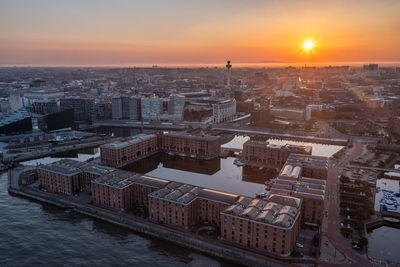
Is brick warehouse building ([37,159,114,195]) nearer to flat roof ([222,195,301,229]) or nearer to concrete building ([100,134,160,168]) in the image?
concrete building ([100,134,160,168])

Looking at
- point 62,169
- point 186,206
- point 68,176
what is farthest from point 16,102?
point 186,206

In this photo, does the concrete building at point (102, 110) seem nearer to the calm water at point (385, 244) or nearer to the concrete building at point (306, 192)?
the concrete building at point (306, 192)

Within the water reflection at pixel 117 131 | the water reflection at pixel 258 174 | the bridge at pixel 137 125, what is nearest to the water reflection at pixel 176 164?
the water reflection at pixel 258 174

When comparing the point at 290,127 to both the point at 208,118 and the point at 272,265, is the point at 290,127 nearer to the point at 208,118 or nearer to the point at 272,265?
the point at 208,118

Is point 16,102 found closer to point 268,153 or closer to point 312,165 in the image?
point 268,153

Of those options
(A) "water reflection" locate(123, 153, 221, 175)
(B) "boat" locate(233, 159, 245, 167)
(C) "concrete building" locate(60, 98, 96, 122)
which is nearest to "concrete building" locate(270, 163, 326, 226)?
(B) "boat" locate(233, 159, 245, 167)

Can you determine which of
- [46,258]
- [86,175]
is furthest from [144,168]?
[46,258]
